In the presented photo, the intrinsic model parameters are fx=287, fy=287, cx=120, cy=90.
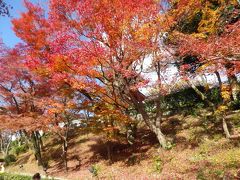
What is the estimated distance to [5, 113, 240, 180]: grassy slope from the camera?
14141 millimetres

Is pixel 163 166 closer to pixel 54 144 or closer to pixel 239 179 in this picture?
pixel 239 179

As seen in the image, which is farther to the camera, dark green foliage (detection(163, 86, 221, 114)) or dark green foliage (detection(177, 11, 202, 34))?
dark green foliage (detection(163, 86, 221, 114))

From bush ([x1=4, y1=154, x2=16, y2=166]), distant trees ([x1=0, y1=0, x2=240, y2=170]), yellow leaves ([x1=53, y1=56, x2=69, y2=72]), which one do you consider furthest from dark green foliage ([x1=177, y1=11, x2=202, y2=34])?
bush ([x1=4, y1=154, x2=16, y2=166])

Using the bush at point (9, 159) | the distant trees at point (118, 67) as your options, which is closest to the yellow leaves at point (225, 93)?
the distant trees at point (118, 67)

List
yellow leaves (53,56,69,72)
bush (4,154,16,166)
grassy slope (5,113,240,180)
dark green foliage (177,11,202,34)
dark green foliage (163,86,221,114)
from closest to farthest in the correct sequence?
grassy slope (5,113,240,180) < yellow leaves (53,56,69,72) < dark green foliage (177,11,202,34) < dark green foliage (163,86,221,114) < bush (4,154,16,166)

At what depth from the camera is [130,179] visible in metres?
16.0

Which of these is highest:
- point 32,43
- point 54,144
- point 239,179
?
point 32,43

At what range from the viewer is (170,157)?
17406 mm

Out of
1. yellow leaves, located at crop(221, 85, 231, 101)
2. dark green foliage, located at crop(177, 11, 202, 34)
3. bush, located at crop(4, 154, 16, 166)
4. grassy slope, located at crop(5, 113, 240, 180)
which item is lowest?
grassy slope, located at crop(5, 113, 240, 180)

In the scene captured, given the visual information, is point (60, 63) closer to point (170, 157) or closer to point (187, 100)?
point (170, 157)

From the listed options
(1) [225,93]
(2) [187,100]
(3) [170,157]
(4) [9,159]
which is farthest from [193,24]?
(4) [9,159]

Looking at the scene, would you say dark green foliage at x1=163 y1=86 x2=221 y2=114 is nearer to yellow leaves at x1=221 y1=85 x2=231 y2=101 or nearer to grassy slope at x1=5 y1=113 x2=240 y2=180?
grassy slope at x1=5 y1=113 x2=240 y2=180

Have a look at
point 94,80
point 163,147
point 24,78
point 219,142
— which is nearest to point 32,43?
point 24,78

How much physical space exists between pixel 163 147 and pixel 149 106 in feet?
37.8
